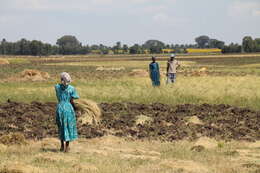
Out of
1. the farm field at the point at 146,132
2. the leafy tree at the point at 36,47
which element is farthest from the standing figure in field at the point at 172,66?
the leafy tree at the point at 36,47

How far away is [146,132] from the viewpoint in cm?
1372

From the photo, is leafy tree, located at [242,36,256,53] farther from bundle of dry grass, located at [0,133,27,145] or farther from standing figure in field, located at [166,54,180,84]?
bundle of dry grass, located at [0,133,27,145]

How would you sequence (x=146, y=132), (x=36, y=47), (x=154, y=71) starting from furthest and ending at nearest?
(x=36, y=47) < (x=154, y=71) < (x=146, y=132)

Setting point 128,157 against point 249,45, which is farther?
point 249,45

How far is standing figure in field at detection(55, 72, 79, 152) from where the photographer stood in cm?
1016

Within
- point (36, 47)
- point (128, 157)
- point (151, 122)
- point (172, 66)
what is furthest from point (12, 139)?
point (36, 47)

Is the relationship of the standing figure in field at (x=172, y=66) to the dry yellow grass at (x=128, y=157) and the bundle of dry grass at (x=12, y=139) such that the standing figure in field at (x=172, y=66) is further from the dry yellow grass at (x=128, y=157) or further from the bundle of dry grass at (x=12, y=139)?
the bundle of dry grass at (x=12, y=139)

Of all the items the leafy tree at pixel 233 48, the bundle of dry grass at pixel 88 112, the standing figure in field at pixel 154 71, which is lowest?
the leafy tree at pixel 233 48

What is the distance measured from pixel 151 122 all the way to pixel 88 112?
1.97 m

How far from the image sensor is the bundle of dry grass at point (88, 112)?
1509 centimetres

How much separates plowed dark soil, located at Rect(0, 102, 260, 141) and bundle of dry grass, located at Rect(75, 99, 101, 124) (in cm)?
25

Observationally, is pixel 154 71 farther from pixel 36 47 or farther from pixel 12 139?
pixel 36 47

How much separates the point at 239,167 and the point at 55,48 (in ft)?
583

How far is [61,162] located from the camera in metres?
8.71
